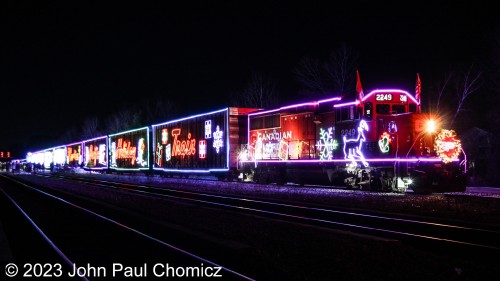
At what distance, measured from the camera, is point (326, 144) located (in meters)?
23.7

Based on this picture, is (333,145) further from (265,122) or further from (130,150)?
(130,150)

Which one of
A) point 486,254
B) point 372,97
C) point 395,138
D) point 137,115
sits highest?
point 137,115

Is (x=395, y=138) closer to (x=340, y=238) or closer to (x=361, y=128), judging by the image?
(x=361, y=128)

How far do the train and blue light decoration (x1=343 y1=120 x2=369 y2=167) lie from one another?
0.14 ft

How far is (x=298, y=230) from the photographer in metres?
11.9

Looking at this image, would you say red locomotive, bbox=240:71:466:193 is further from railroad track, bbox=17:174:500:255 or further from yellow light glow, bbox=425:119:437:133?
railroad track, bbox=17:174:500:255

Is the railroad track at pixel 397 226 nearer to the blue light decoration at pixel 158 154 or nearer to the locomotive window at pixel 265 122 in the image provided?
the locomotive window at pixel 265 122

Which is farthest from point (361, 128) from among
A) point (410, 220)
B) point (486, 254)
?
point (486, 254)

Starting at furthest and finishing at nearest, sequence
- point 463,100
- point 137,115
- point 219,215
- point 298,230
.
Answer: point 137,115, point 463,100, point 219,215, point 298,230

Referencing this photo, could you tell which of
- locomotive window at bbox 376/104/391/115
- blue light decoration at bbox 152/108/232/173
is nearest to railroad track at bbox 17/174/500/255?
locomotive window at bbox 376/104/391/115

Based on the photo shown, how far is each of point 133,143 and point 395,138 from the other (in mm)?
33299

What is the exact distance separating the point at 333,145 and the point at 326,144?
54cm

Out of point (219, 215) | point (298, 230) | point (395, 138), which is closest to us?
point (298, 230)

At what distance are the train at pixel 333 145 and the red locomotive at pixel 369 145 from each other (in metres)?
0.04
